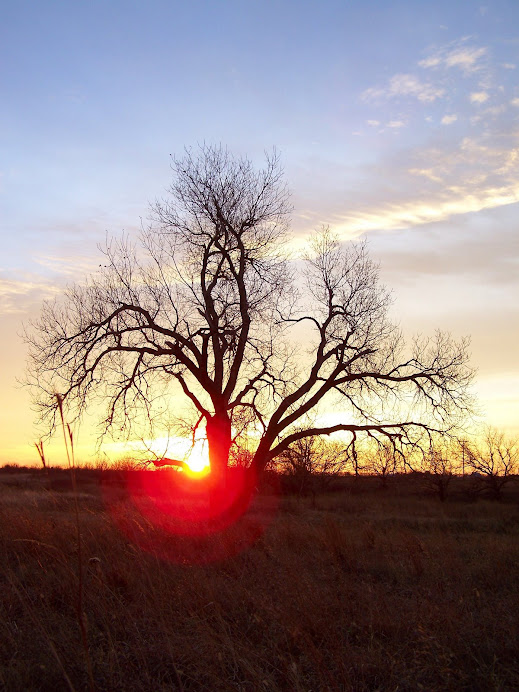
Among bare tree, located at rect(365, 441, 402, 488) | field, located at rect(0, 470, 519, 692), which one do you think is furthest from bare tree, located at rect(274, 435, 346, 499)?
field, located at rect(0, 470, 519, 692)

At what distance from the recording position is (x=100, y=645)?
4414mm

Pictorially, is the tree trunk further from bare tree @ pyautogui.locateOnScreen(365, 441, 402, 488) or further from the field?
the field

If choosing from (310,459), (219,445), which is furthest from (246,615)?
(310,459)

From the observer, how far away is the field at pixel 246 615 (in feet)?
12.6

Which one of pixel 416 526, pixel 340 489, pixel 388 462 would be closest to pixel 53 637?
pixel 388 462

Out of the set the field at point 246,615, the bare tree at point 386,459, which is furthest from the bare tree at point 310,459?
the field at point 246,615

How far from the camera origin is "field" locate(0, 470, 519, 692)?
385 cm

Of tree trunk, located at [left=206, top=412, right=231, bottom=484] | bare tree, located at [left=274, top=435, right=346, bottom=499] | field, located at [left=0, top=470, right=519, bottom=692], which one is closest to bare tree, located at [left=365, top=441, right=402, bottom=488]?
bare tree, located at [left=274, top=435, right=346, bottom=499]

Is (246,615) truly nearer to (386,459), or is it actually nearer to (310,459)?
(386,459)

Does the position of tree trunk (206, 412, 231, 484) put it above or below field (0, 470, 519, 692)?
above

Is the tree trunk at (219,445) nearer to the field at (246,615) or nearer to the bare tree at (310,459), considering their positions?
the bare tree at (310,459)

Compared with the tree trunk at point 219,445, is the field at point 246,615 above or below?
below

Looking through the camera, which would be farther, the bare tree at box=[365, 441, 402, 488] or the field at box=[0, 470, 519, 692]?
the bare tree at box=[365, 441, 402, 488]

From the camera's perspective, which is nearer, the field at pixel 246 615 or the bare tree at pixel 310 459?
the field at pixel 246 615
